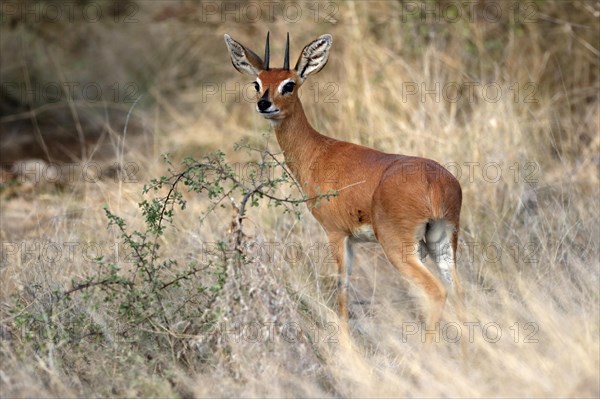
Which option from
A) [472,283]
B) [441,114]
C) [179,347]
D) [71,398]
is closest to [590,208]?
[472,283]

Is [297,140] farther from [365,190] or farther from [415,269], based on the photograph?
[415,269]

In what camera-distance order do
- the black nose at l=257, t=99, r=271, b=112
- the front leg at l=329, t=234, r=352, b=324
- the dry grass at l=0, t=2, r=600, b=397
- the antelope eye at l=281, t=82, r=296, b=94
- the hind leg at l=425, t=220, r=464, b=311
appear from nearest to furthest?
1. the dry grass at l=0, t=2, r=600, b=397
2. the hind leg at l=425, t=220, r=464, b=311
3. the front leg at l=329, t=234, r=352, b=324
4. the black nose at l=257, t=99, r=271, b=112
5. the antelope eye at l=281, t=82, r=296, b=94

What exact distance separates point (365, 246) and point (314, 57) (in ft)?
5.53

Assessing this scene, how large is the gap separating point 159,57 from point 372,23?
16.1 ft

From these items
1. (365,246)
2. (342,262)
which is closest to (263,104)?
(342,262)

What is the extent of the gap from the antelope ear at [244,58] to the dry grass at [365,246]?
102cm

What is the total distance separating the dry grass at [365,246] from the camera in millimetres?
5031

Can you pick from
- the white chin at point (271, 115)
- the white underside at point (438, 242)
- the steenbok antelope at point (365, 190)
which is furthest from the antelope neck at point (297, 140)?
the white underside at point (438, 242)

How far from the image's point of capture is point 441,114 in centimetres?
892

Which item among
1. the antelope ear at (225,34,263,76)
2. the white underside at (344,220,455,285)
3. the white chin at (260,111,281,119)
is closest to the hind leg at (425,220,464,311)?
the white underside at (344,220,455,285)

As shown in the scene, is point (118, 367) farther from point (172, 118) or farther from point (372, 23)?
point (172, 118)

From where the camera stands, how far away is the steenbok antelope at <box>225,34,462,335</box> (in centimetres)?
541

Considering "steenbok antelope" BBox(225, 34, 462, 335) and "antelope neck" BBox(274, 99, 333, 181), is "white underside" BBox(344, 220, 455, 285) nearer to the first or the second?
"steenbok antelope" BBox(225, 34, 462, 335)

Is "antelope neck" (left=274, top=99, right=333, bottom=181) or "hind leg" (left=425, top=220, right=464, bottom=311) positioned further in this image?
"antelope neck" (left=274, top=99, right=333, bottom=181)
